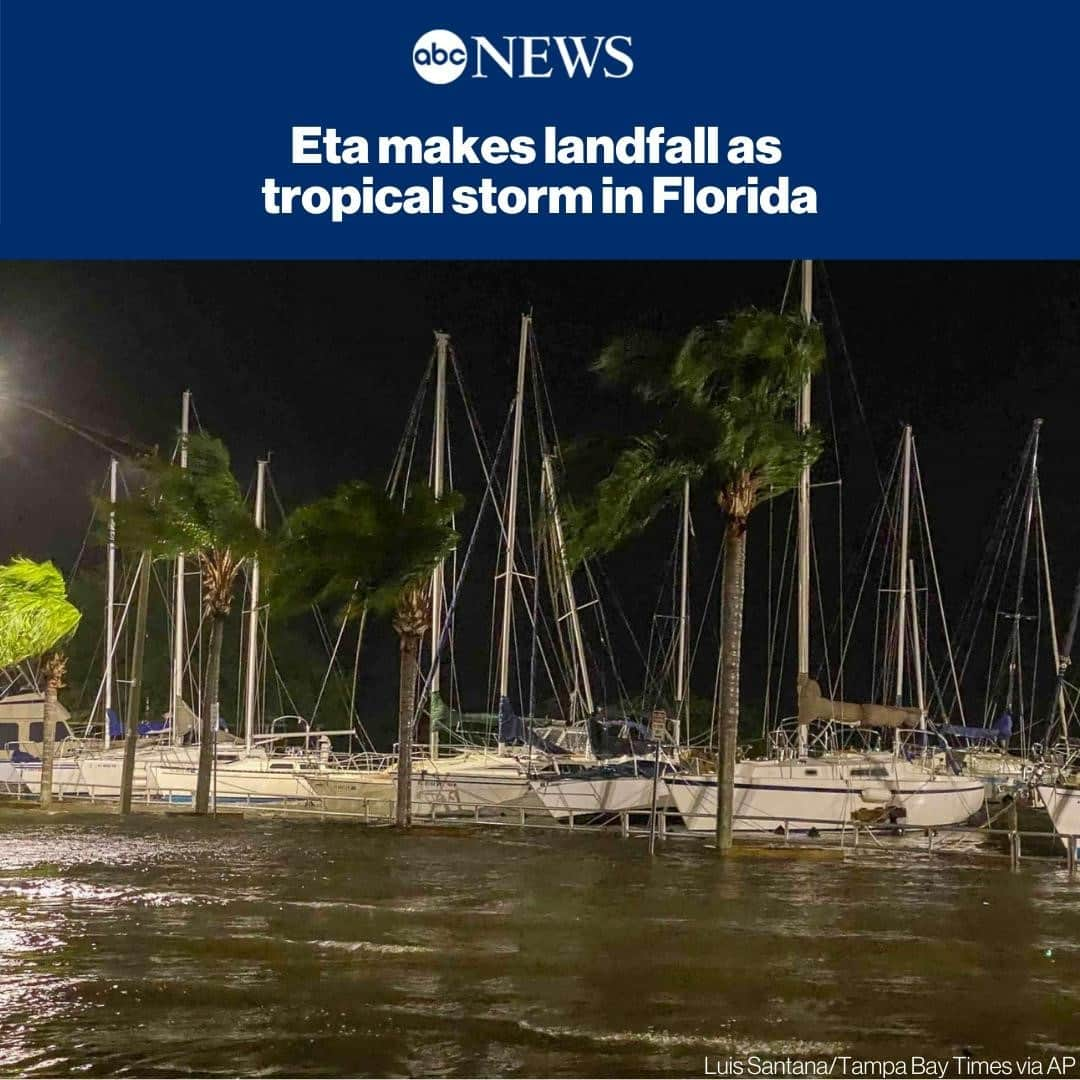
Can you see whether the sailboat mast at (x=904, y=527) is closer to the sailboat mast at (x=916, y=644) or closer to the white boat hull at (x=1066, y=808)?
the sailboat mast at (x=916, y=644)

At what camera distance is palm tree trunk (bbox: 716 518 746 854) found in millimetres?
21359

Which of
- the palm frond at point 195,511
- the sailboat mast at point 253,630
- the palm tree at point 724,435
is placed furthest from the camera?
the sailboat mast at point 253,630

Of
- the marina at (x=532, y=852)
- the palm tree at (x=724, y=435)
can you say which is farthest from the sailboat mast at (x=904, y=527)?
the palm tree at (x=724, y=435)

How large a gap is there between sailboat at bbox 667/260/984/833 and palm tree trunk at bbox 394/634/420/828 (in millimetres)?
6103

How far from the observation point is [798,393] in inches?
862

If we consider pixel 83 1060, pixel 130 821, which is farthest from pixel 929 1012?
pixel 130 821

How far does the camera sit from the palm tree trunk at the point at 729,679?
21359 mm

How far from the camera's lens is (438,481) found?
124 ft

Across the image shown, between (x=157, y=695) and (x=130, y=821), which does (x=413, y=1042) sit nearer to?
(x=130, y=821)

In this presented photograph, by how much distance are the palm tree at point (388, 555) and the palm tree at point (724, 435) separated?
380 cm

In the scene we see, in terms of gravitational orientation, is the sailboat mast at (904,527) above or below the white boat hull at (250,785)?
above

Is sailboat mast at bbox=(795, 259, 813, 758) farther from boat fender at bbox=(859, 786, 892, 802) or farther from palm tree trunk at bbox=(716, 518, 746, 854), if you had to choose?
palm tree trunk at bbox=(716, 518, 746, 854)

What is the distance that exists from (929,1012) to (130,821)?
19.0 m

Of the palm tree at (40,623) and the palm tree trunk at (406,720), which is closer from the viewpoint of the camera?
the palm tree trunk at (406,720)
